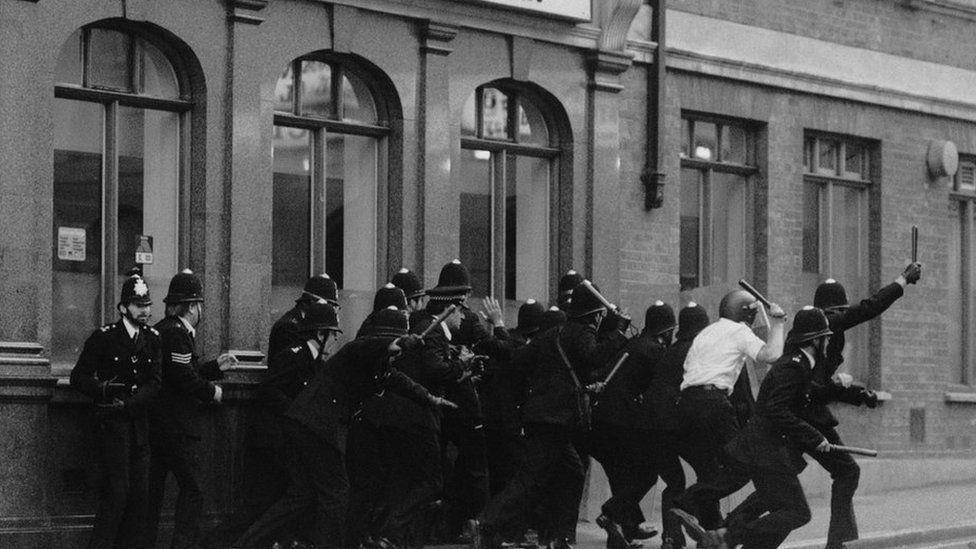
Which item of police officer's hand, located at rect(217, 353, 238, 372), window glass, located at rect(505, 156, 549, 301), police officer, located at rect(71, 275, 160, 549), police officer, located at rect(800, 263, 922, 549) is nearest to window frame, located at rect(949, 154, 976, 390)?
window glass, located at rect(505, 156, 549, 301)

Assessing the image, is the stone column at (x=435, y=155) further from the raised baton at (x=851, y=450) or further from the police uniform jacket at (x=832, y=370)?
the raised baton at (x=851, y=450)

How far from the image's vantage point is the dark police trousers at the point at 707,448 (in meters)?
14.4

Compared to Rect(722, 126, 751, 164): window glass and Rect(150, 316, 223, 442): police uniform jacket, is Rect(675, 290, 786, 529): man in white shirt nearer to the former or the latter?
Rect(150, 316, 223, 442): police uniform jacket

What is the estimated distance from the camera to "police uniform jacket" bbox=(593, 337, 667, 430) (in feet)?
49.6

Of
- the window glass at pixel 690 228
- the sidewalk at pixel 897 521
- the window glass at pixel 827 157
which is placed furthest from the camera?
the window glass at pixel 827 157

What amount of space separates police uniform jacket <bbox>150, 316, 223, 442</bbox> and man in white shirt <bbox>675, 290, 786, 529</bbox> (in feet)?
11.6

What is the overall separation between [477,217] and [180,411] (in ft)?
15.6

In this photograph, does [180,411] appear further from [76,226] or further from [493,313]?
[493,313]

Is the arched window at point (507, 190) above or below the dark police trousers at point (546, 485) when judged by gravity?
above

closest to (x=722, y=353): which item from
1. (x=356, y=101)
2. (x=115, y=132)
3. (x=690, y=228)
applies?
(x=356, y=101)

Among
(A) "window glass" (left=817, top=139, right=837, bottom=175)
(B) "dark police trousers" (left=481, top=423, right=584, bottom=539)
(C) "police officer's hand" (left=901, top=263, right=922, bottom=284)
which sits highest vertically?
(A) "window glass" (left=817, top=139, right=837, bottom=175)

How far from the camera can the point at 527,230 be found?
59.8 feet

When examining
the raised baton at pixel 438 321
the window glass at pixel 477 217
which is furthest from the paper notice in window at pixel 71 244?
the window glass at pixel 477 217

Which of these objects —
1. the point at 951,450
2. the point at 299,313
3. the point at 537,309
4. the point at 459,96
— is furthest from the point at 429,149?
the point at 951,450
